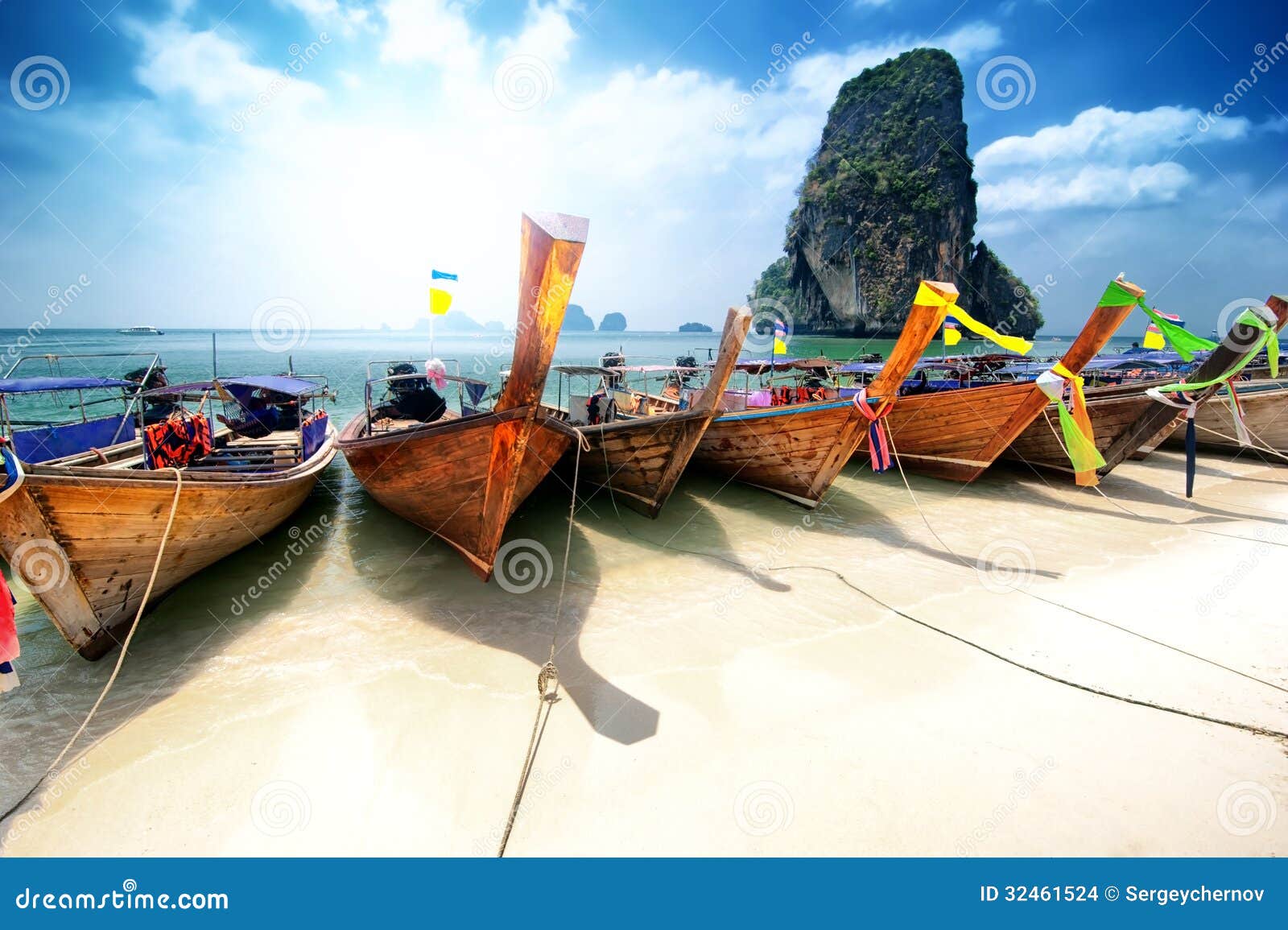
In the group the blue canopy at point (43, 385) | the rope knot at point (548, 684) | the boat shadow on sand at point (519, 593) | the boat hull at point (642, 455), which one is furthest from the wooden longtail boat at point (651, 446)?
the blue canopy at point (43, 385)

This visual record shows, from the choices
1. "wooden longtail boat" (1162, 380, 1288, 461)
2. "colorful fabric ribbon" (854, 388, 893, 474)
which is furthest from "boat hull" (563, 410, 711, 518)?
"wooden longtail boat" (1162, 380, 1288, 461)

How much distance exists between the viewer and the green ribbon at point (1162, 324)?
7.77 m

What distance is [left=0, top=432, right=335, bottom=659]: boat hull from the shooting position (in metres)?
3.95

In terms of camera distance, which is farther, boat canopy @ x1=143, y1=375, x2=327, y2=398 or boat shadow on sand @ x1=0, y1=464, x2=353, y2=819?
boat canopy @ x1=143, y1=375, x2=327, y2=398

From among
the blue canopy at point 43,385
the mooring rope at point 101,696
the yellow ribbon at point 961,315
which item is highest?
the yellow ribbon at point 961,315

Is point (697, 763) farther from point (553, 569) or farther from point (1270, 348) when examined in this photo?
point (1270, 348)

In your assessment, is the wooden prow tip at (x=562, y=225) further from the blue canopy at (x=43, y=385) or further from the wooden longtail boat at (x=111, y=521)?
the blue canopy at (x=43, y=385)

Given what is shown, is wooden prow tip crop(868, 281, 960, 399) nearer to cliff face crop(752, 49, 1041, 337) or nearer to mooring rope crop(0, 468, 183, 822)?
mooring rope crop(0, 468, 183, 822)

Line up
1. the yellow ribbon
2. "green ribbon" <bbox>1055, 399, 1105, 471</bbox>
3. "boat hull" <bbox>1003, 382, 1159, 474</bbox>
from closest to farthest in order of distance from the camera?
the yellow ribbon < "green ribbon" <bbox>1055, 399, 1105, 471</bbox> < "boat hull" <bbox>1003, 382, 1159, 474</bbox>

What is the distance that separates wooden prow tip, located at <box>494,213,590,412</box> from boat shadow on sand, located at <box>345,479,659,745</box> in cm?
282

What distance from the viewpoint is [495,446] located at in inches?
209

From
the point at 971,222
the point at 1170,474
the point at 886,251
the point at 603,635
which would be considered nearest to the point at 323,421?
the point at 603,635

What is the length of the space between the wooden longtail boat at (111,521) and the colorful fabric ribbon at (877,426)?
792 cm

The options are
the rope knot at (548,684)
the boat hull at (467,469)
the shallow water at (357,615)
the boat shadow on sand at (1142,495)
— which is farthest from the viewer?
the boat shadow on sand at (1142,495)
